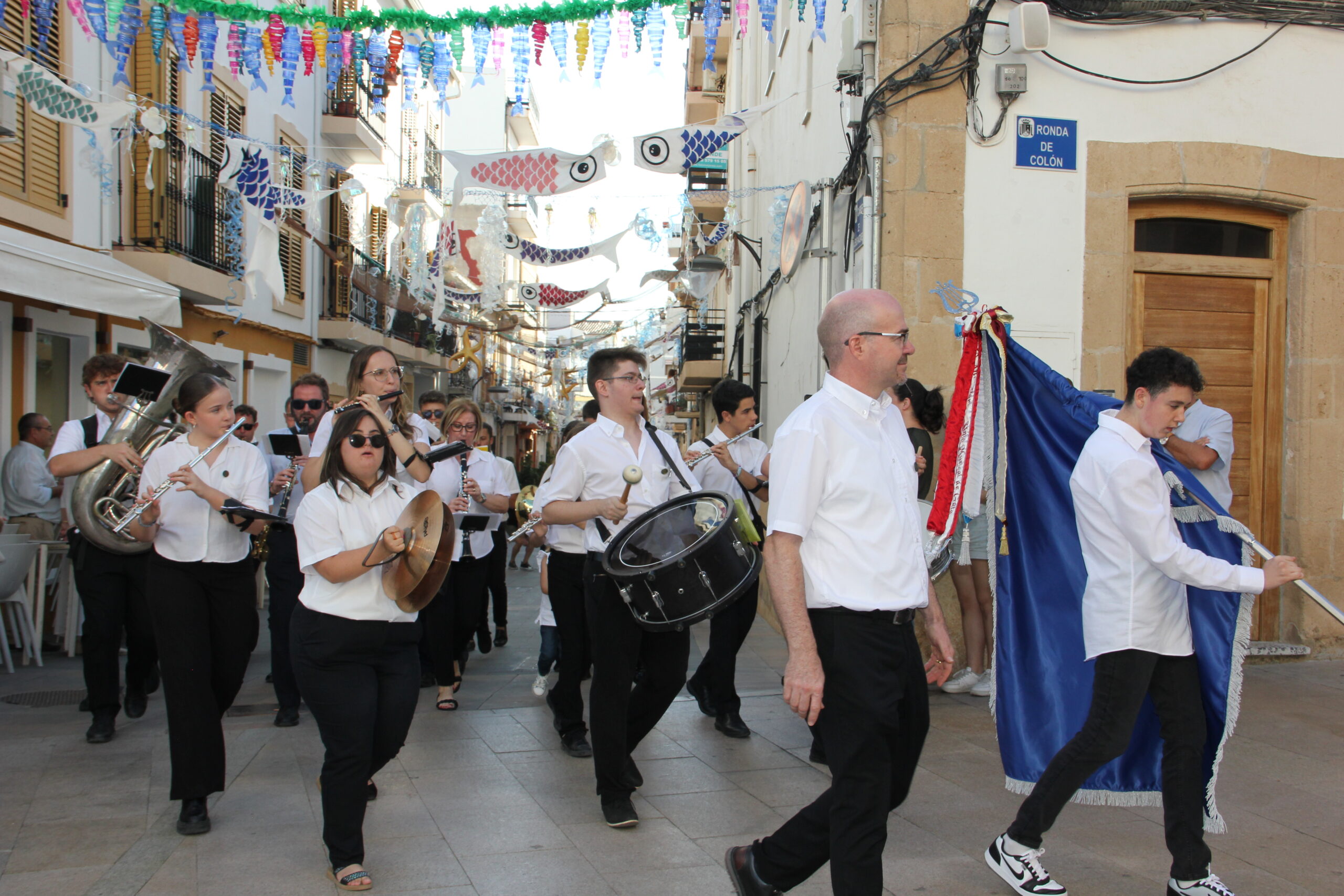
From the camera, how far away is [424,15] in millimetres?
6500

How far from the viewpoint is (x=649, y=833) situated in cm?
406

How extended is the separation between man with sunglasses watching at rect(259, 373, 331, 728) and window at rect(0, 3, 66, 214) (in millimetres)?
5658

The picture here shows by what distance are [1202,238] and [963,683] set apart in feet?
11.4

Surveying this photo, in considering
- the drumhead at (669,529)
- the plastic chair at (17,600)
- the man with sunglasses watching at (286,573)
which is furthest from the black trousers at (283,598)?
the drumhead at (669,529)

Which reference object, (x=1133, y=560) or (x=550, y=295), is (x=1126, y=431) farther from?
(x=550, y=295)

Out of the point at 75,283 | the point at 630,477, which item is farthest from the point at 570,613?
the point at 75,283

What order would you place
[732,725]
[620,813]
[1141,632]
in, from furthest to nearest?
[732,725], [620,813], [1141,632]

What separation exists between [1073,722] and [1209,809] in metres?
0.54

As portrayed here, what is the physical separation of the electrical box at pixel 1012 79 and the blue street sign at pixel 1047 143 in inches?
8.1

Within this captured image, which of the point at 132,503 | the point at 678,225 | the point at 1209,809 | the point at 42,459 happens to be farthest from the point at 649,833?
the point at 678,225

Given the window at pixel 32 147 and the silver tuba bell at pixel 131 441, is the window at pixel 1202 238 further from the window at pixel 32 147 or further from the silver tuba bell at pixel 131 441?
the window at pixel 32 147

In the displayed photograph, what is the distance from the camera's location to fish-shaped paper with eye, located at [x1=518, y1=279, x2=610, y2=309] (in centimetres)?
1495

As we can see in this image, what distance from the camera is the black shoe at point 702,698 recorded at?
19.4 feet

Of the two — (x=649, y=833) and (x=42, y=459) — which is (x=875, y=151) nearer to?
(x=649, y=833)
